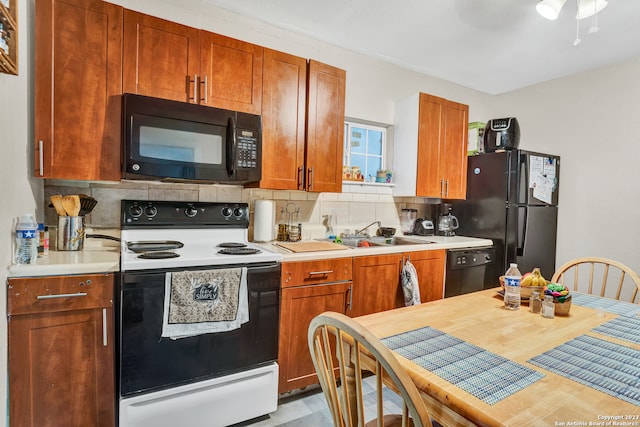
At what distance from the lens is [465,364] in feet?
2.96

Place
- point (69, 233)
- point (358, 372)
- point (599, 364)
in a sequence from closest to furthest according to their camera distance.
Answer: point (358, 372)
point (599, 364)
point (69, 233)

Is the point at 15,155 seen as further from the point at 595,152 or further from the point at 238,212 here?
the point at 595,152

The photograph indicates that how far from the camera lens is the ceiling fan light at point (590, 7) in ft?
6.60

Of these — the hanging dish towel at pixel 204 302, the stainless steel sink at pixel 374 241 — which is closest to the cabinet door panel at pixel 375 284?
the stainless steel sink at pixel 374 241

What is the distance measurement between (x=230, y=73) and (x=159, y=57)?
396 millimetres

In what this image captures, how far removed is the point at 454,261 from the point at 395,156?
1.12 metres

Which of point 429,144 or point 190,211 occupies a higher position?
point 429,144

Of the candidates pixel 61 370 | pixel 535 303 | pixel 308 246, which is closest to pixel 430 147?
pixel 308 246

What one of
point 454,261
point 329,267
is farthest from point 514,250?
point 329,267

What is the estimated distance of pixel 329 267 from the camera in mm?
2125

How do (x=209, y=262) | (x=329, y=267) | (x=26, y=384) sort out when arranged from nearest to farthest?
(x=26, y=384), (x=209, y=262), (x=329, y=267)

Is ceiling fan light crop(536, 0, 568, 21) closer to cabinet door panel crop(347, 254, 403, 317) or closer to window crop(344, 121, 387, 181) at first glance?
window crop(344, 121, 387, 181)

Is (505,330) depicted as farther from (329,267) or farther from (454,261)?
(454,261)

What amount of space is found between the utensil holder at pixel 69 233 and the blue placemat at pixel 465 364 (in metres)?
1.65
